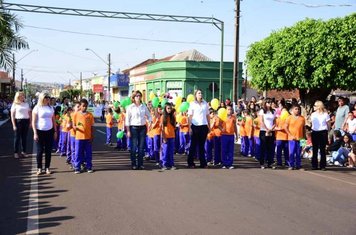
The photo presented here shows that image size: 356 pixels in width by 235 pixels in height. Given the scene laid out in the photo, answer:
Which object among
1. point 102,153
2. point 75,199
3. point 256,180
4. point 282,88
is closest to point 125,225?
point 75,199

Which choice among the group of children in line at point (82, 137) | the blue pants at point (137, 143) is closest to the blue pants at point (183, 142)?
the blue pants at point (137, 143)

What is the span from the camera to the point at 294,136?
11.3 m

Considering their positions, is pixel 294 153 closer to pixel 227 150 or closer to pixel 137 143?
pixel 227 150

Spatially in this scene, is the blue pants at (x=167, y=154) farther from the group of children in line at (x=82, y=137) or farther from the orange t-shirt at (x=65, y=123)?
the orange t-shirt at (x=65, y=123)

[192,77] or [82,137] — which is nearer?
[82,137]

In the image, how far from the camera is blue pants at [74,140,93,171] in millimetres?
10133

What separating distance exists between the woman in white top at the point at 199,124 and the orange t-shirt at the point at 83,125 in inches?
96.1

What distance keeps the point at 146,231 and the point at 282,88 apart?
1649 centimetres

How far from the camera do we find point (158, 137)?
38.9 ft

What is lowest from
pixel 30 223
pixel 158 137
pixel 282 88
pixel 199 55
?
pixel 30 223

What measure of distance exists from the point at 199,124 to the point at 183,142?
10.6ft

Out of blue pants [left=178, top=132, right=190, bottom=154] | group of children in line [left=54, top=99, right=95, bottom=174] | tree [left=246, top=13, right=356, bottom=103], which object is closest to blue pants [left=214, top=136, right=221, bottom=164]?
blue pants [left=178, top=132, right=190, bottom=154]

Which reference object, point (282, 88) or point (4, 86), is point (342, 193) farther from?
point (4, 86)

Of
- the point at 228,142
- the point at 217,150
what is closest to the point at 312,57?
the point at 217,150
